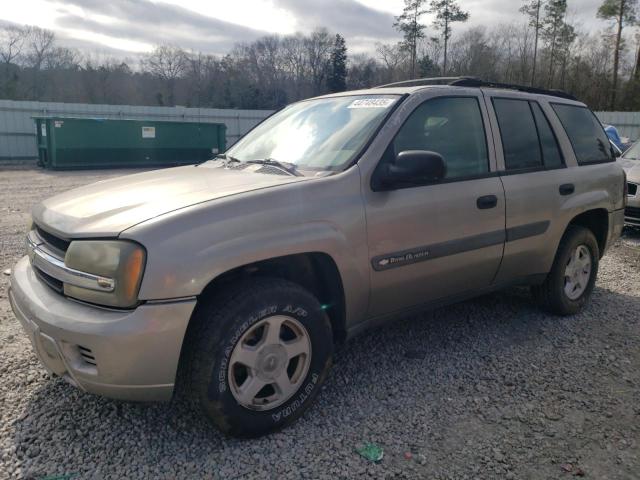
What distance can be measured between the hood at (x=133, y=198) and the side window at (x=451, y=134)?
88 cm

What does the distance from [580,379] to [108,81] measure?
6138cm

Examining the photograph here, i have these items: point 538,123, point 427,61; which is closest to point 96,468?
point 538,123

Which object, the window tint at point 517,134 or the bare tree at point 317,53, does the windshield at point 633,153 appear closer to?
the window tint at point 517,134

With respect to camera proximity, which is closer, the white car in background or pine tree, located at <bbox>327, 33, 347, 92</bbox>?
the white car in background

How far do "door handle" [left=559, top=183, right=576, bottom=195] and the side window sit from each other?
882 mm

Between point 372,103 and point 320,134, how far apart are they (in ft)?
1.32

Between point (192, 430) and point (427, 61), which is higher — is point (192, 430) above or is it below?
below

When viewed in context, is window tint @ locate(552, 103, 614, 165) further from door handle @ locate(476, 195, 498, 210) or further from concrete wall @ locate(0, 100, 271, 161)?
concrete wall @ locate(0, 100, 271, 161)

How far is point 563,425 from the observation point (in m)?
2.73

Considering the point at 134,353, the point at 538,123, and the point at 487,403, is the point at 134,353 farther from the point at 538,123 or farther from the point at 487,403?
the point at 538,123

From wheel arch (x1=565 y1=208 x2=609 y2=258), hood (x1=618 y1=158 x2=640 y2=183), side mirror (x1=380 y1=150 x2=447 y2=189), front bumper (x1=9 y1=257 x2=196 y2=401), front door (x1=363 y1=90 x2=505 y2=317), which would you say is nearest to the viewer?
front bumper (x1=9 y1=257 x2=196 y2=401)

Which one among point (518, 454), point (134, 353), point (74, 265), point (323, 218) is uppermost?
point (323, 218)

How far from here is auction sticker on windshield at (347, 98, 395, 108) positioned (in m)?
3.15

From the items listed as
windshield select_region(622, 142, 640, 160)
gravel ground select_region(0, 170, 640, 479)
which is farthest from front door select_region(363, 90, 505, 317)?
windshield select_region(622, 142, 640, 160)
